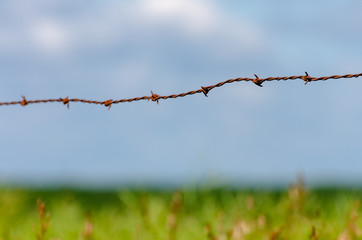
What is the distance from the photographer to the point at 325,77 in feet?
9.71

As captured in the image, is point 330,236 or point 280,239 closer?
point 280,239

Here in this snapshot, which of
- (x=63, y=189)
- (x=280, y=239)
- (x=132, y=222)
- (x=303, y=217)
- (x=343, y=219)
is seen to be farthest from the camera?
(x=63, y=189)

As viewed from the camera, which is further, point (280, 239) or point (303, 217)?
point (303, 217)

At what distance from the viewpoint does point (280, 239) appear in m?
4.26

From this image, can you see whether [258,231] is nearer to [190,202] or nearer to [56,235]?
[190,202]

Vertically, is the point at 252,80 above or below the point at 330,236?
above

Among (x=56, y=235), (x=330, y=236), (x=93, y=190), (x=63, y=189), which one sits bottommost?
(x=330, y=236)

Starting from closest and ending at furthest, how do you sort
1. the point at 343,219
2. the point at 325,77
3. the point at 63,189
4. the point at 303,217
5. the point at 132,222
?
the point at 325,77 < the point at 303,217 < the point at 343,219 < the point at 132,222 < the point at 63,189

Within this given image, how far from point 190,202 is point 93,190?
9450mm

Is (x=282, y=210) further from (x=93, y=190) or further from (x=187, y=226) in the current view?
(x=93, y=190)

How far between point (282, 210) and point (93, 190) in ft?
32.9

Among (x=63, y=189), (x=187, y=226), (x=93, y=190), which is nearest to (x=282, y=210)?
→ (x=187, y=226)

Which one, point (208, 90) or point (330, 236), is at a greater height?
point (208, 90)

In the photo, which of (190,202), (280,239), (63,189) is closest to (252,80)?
(280,239)
